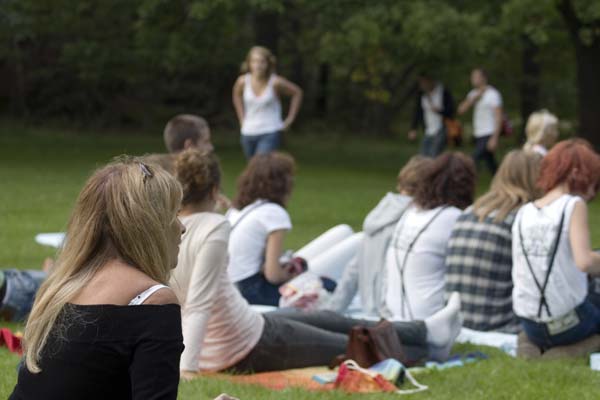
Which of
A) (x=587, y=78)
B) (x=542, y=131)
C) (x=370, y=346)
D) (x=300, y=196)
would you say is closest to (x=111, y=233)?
(x=370, y=346)

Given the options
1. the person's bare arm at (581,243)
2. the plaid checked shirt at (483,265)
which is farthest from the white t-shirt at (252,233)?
the person's bare arm at (581,243)

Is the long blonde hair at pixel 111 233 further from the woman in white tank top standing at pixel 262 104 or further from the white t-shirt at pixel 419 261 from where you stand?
the woman in white tank top standing at pixel 262 104

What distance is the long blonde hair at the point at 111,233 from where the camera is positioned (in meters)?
2.88

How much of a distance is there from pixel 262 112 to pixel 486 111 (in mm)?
4649

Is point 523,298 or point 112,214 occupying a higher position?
point 112,214

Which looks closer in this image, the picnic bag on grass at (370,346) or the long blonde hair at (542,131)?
the picnic bag on grass at (370,346)

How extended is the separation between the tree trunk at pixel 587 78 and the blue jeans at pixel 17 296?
1342cm

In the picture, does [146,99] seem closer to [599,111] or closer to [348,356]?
[599,111]

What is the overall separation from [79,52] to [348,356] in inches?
892

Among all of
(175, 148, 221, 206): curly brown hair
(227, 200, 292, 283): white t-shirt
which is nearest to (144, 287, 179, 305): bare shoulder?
(175, 148, 221, 206): curly brown hair

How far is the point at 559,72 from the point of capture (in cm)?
3284

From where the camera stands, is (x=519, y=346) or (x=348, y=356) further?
(x=519, y=346)

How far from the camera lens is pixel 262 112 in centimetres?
1372

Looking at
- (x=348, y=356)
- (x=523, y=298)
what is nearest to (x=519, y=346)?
(x=523, y=298)
